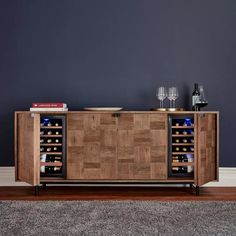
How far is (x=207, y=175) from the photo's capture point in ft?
11.7

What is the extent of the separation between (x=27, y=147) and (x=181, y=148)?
1.39 m

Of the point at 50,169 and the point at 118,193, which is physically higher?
the point at 50,169

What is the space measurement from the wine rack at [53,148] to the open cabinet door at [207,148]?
1.21 metres

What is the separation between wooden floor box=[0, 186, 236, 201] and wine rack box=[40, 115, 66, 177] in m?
0.21

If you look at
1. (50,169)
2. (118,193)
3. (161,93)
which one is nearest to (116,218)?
(118,193)

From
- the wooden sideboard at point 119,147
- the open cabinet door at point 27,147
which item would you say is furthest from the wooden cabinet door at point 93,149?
the open cabinet door at point 27,147

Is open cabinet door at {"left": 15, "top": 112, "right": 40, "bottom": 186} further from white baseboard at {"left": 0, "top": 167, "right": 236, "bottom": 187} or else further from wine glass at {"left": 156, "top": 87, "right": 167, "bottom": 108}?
wine glass at {"left": 156, "top": 87, "right": 167, "bottom": 108}

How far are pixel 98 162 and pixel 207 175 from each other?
3.25ft

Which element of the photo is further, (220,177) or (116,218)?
(220,177)

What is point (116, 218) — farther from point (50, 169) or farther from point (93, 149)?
point (50, 169)

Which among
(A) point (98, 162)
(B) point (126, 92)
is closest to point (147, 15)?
(B) point (126, 92)

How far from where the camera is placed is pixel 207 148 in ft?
11.6

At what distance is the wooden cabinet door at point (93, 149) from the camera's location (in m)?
3.52

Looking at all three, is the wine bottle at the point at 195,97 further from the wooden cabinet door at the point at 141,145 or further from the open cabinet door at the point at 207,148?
the wooden cabinet door at the point at 141,145
